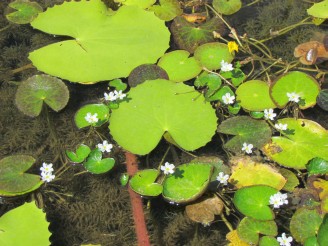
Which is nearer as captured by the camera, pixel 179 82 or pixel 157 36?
pixel 179 82

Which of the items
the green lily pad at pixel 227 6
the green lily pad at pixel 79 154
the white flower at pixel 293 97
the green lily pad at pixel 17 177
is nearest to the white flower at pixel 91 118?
the green lily pad at pixel 79 154

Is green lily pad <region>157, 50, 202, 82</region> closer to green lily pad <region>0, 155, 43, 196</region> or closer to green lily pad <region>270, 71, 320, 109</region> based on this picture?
green lily pad <region>270, 71, 320, 109</region>

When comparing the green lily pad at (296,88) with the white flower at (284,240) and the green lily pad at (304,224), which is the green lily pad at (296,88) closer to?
the green lily pad at (304,224)

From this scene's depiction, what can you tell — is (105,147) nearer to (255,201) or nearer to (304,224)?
(255,201)

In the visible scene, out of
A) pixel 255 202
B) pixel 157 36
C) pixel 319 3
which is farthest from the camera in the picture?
pixel 319 3

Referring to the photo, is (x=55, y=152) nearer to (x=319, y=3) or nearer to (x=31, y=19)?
(x=31, y=19)

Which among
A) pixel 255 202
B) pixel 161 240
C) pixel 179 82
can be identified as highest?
pixel 179 82

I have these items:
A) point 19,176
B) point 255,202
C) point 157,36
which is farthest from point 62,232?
point 157,36
